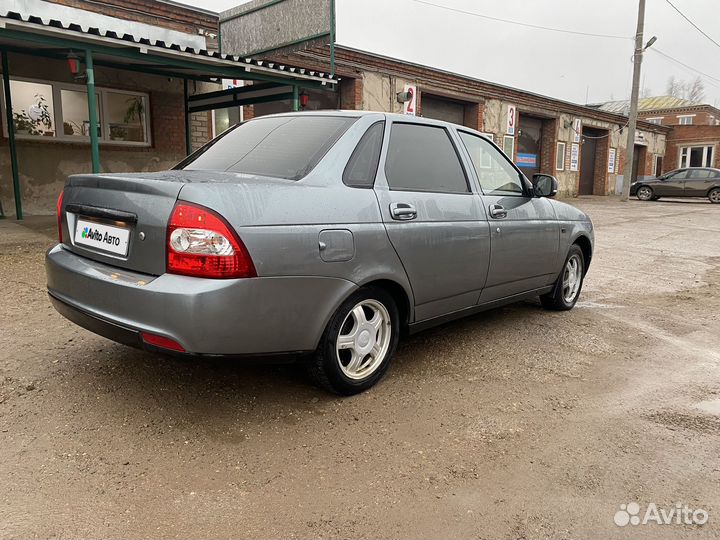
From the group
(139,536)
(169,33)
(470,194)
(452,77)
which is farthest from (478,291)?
(452,77)

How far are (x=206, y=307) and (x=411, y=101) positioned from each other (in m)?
15.7

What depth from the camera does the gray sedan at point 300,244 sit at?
2.43 m

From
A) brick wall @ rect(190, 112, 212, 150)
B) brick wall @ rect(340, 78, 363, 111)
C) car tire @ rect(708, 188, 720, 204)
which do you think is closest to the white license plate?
brick wall @ rect(190, 112, 212, 150)

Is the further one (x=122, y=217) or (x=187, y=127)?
(x=187, y=127)

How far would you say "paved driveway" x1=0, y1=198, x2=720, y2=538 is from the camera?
2078 mm

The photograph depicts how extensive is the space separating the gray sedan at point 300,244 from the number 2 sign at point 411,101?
43.9 ft

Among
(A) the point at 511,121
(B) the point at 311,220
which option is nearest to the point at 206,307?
(B) the point at 311,220

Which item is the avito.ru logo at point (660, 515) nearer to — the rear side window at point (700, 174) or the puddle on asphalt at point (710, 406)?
the puddle on asphalt at point (710, 406)

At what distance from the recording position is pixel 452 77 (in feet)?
60.9

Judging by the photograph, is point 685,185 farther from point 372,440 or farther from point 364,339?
point 372,440

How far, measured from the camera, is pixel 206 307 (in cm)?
237

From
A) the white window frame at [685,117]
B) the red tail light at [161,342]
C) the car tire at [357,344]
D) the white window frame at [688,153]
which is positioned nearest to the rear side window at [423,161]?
the car tire at [357,344]

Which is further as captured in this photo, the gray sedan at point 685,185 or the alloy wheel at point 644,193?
the alloy wheel at point 644,193

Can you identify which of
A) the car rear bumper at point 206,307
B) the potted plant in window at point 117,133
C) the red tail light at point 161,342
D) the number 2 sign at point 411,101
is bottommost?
the red tail light at point 161,342
